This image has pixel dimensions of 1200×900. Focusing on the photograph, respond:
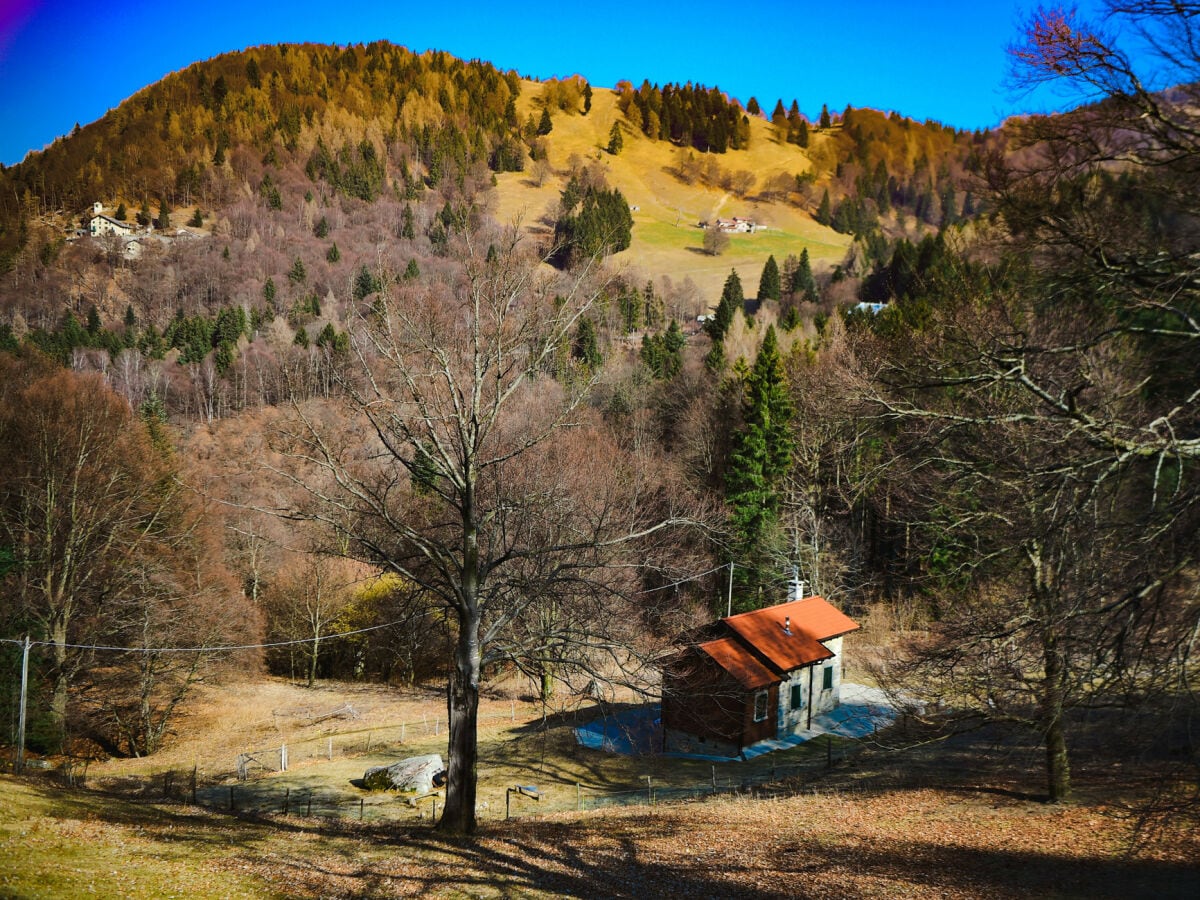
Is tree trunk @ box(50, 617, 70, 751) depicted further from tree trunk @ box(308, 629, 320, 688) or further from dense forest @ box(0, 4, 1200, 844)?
tree trunk @ box(308, 629, 320, 688)

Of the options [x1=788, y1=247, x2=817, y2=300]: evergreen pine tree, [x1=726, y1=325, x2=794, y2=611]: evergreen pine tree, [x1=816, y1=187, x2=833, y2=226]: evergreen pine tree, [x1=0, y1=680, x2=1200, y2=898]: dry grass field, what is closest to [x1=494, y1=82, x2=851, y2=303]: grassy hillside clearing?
[x1=816, y1=187, x2=833, y2=226]: evergreen pine tree

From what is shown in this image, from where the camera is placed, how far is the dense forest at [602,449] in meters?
5.80

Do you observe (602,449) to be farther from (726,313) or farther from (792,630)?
(726,313)

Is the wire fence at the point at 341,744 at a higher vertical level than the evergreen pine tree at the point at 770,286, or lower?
lower

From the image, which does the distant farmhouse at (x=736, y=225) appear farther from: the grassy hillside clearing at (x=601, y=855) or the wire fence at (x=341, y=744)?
the grassy hillside clearing at (x=601, y=855)

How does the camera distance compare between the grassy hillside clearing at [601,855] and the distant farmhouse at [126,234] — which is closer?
the grassy hillside clearing at [601,855]

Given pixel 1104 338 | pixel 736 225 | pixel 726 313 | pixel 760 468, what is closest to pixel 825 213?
pixel 736 225

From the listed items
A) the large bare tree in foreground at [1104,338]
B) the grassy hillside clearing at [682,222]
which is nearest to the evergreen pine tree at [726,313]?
the grassy hillside clearing at [682,222]

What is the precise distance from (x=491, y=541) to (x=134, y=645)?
826 inches

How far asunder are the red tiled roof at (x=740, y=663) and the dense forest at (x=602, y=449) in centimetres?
189

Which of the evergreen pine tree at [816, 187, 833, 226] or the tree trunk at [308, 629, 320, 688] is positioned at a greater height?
the evergreen pine tree at [816, 187, 833, 226]

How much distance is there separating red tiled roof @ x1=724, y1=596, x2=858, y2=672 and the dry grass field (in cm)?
746

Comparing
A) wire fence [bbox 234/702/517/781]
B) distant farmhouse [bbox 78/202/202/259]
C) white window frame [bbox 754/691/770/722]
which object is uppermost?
distant farmhouse [bbox 78/202/202/259]

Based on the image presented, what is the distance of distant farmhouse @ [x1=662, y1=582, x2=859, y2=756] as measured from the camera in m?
27.0
